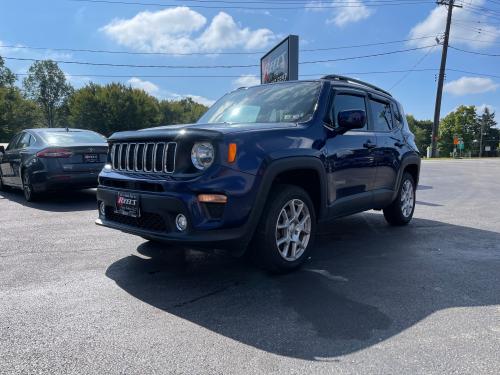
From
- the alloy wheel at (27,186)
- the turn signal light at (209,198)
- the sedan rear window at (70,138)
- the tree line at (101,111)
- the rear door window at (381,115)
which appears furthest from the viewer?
the tree line at (101,111)

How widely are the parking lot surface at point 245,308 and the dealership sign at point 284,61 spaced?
8.01 meters

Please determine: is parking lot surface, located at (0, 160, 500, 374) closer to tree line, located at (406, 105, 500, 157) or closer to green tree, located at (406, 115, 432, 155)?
tree line, located at (406, 105, 500, 157)

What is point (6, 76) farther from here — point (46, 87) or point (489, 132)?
point (489, 132)

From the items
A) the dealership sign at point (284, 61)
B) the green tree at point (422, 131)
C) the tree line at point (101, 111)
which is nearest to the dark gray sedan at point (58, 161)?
the dealership sign at point (284, 61)

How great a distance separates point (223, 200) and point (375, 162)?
2536 mm

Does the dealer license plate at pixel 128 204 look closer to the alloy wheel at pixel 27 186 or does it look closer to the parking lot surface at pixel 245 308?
the parking lot surface at pixel 245 308

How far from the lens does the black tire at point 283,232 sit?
12.3 ft

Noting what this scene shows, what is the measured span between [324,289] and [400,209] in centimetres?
309

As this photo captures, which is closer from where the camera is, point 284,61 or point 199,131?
point 199,131

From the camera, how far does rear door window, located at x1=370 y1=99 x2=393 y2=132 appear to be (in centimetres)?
557

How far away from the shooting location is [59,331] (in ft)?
9.51

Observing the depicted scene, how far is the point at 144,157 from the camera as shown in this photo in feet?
12.7

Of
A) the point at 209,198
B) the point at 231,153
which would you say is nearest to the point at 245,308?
the point at 209,198

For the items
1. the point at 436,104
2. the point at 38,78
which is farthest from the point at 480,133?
the point at 38,78
